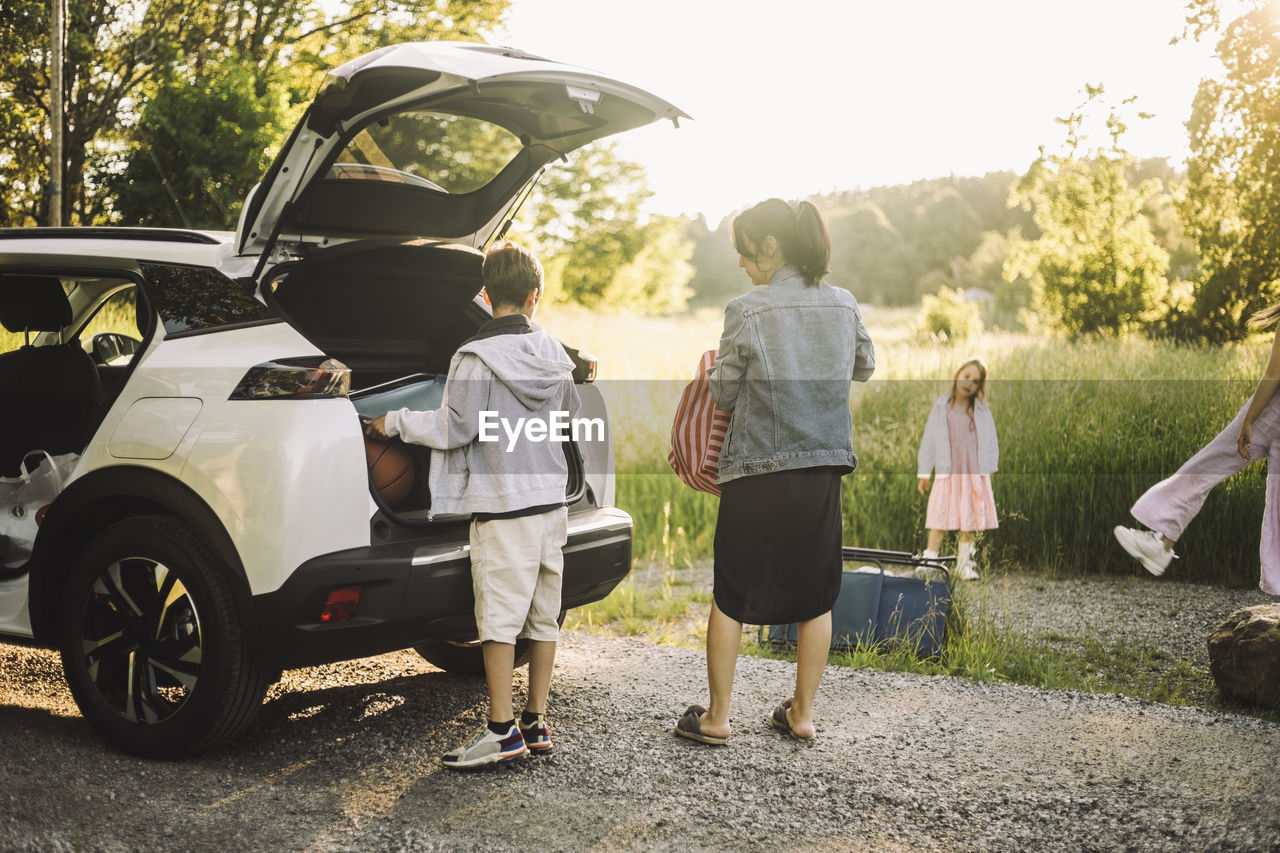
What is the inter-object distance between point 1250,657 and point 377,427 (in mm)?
4007

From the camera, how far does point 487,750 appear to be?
350 centimetres

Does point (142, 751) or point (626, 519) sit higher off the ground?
point (626, 519)

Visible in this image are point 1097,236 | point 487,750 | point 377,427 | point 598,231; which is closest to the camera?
point 377,427

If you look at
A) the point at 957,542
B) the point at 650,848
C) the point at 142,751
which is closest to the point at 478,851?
the point at 650,848

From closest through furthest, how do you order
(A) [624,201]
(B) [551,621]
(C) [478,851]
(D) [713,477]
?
(C) [478,851], (B) [551,621], (D) [713,477], (A) [624,201]

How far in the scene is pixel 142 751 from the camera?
350 centimetres

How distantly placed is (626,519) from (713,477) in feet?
1.75

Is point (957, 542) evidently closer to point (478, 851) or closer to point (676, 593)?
point (676, 593)

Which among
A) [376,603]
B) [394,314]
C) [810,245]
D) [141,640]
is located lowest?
[141,640]

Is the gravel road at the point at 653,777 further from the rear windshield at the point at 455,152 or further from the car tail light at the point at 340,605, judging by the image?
the rear windshield at the point at 455,152

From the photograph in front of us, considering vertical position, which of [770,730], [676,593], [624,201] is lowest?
[676,593]

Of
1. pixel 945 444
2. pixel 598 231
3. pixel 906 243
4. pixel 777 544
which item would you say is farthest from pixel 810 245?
pixel 906 243

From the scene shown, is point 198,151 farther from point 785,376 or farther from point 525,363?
point 785,376

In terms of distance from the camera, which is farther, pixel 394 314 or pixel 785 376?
pixel 394 314
